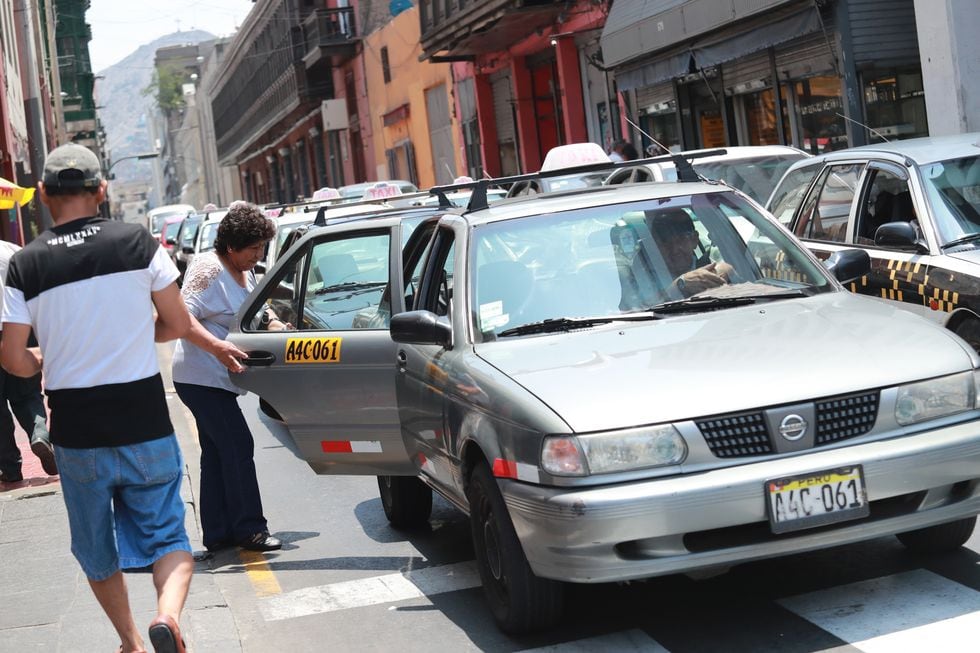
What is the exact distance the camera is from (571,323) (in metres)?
5.97

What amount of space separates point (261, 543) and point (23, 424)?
374 cm

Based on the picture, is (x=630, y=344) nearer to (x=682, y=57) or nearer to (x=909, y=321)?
(x=909, y=321)

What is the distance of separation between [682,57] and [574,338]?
17.1m

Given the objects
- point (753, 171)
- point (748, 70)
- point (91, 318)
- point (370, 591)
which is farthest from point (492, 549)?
point (748, 70)

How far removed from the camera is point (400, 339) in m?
6.28

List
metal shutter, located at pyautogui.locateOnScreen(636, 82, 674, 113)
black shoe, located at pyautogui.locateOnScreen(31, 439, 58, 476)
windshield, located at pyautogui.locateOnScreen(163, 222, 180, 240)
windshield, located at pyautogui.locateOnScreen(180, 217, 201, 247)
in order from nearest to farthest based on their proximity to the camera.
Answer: black shoe, located at pyautogui.locateOnScreen(31, 439, 58, 476) < metal shutter, located at pyautogui.locateOnScreen(636, 82, 674, 113) < windshield, located at pyautogui.locateOnScreen(180, 217, 201, 247) < windshield, located at pyautogui.locateOnScreen(163, 222, 180, 240)

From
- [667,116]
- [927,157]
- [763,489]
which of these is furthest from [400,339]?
[667,116]

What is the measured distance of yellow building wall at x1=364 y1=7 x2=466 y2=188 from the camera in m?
38.8

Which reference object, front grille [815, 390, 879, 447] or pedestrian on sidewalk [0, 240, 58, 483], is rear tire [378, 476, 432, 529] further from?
pedestrian on sidewalk [0, 240, 58, 483]

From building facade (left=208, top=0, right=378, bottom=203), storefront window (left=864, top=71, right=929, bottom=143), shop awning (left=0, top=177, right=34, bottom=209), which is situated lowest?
shop awning (left=0, top=177, right=34, bottom=209)

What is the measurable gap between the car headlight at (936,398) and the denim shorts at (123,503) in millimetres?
2518

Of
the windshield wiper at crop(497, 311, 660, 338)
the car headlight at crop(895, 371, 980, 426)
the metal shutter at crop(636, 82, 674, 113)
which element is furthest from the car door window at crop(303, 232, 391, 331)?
the metal shutter at crop(636, 82, 674, 113)

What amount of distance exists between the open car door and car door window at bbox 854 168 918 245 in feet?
9.28

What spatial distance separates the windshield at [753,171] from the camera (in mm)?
13148
